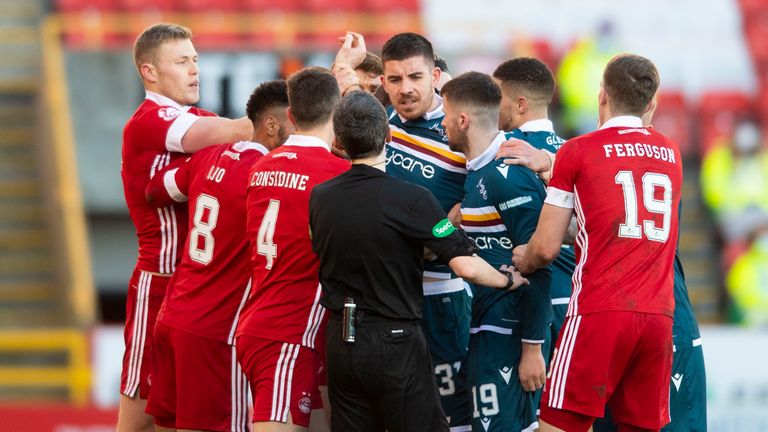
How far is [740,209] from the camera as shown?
50.1 feet

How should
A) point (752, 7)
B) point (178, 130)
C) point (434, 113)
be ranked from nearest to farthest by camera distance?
point (178, 130) < point (434, 113) < point (752, 7)

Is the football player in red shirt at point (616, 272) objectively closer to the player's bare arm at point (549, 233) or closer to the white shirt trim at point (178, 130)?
the player's bare arm at point (549, 233)

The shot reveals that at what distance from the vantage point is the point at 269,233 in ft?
18.5

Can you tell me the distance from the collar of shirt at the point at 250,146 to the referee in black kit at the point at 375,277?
2.54 feet

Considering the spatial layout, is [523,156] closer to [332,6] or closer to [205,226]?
[205,226]

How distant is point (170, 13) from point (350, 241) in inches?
446

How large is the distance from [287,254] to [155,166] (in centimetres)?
131

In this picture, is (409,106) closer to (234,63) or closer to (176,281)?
(176,281)

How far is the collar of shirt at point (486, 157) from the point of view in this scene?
623 centimetres

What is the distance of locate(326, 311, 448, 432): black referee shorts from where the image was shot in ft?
17.5

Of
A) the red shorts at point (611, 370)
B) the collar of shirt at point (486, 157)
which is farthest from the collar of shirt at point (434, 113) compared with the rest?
the red shorts at point (611, 370)

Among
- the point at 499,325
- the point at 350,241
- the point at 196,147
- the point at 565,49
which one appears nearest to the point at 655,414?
the point at 499,325

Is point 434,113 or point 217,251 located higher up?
point 434,113

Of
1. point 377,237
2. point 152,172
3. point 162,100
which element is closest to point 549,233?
point 377,237
